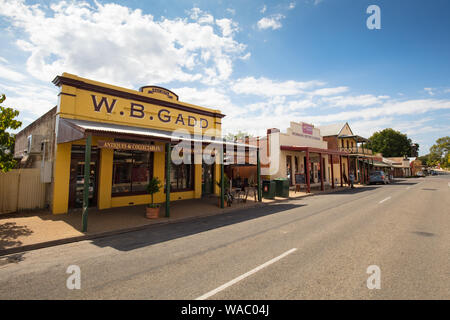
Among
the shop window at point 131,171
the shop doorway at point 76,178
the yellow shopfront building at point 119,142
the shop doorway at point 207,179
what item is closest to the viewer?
the yellow shopfront building at point 119,142

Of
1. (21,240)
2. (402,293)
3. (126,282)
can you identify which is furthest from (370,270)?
(21,240)

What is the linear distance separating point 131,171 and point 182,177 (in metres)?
3.36

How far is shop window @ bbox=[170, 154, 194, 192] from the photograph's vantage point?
13.7 metres

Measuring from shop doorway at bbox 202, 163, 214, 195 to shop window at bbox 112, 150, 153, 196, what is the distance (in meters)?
4.21

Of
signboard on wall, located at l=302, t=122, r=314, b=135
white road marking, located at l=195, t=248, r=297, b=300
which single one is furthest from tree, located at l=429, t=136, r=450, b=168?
white road marking, located at l=195, t=248, r=297, b=300

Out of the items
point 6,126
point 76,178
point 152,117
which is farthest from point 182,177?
point 6,126

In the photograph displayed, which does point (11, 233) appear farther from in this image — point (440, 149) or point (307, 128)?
point (440, 149)

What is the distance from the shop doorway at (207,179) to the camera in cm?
1564

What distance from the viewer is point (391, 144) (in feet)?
229

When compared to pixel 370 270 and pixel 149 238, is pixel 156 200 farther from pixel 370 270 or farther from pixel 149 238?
pixel 370 270

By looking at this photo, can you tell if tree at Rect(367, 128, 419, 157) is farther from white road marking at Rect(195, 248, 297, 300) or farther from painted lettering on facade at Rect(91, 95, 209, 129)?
white road marking at Rect(195, 248, 297, 300)

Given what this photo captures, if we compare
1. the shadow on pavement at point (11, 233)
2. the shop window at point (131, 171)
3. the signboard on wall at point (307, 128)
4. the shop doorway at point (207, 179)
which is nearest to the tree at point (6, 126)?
the shadow on pavement at point (11, 233)

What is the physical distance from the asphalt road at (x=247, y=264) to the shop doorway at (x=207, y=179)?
26.9 feet

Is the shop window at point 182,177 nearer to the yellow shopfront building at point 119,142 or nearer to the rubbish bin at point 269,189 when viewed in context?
the yellow shopfront building at point 119,142
